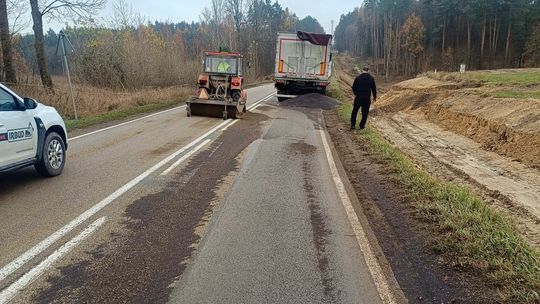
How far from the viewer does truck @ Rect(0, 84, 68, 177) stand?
5.79m

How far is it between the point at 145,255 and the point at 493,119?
10.9m

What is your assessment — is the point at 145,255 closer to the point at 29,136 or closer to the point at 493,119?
the point at 29,136

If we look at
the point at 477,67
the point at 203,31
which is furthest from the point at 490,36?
the point at 203,31

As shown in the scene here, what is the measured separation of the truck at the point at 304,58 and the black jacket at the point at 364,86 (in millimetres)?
9609

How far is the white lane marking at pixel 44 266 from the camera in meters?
3.38

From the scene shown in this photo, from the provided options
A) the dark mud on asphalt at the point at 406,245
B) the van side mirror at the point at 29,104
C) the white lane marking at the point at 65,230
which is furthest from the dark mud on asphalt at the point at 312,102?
the van side mirror at the point at 29,104

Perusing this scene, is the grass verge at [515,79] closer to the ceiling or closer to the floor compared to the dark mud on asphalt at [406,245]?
closer to the ceiling

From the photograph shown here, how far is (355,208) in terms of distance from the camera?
19.3 feet

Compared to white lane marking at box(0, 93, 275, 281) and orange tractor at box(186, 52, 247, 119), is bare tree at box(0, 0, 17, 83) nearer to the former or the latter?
orange tractor at box(186, 52, 247, 119)

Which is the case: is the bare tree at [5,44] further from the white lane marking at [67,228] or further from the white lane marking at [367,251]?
the white lane marking at [367,251]

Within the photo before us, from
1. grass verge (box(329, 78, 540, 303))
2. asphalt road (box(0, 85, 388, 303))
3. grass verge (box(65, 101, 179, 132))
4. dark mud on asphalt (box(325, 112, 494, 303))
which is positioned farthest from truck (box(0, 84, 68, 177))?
grass verge (box(65, 101, 179, 132))

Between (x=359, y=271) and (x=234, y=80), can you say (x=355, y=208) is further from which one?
(x=234, y=80)

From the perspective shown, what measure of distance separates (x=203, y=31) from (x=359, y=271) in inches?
2492

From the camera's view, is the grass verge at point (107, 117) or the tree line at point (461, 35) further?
the tree line at point (461, 35)
